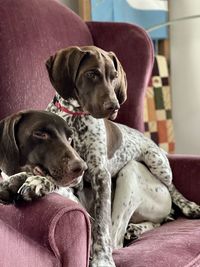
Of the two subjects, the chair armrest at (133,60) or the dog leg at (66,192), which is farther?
the chair armrest at (133,60)

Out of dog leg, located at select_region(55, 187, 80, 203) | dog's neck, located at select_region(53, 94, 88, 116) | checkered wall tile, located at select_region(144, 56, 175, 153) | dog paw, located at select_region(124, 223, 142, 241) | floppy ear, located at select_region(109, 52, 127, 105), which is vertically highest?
floppy ear, located at select_region(109, 52, 127, 105)

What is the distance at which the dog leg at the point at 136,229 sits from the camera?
6.23ft

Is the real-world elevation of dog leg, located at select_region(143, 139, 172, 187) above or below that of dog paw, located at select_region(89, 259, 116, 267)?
below

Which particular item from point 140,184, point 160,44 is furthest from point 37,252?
point 160,44

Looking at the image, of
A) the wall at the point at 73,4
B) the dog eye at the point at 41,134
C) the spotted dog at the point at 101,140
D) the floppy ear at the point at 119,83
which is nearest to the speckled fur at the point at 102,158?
the spotted dog at the point at 101,140

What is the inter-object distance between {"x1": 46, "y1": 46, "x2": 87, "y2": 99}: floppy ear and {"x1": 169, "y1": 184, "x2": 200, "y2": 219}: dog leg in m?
0.71

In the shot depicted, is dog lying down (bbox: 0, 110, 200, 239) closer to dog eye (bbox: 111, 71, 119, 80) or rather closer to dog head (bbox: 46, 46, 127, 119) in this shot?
dog head (bbox: 46, 46, 127, 119)

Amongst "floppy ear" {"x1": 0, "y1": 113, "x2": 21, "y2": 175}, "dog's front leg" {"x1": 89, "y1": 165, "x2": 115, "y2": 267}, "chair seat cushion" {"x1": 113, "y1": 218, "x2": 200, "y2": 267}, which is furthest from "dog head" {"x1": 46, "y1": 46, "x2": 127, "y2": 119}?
"chair seat cushion" {"x1": 113, "y1": 218, "x2": 200, "y2": 267}

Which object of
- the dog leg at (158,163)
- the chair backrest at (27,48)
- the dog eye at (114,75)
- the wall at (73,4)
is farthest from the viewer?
the wall at (73,4)

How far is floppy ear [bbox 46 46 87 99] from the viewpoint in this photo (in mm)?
1779

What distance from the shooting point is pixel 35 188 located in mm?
1387

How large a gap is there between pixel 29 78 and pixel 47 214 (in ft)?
3.14

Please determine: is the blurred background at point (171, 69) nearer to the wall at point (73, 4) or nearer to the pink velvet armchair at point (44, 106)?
the wall at point (73, 4)

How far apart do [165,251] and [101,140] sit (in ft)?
1.74
